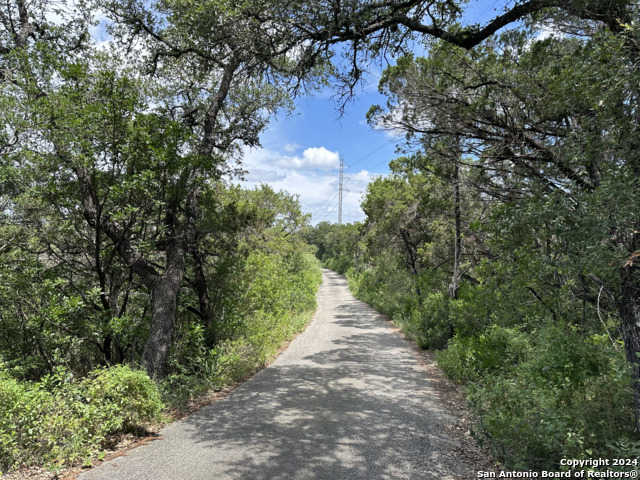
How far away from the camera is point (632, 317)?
3193 millimetres

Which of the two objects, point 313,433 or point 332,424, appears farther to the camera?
point 332,424

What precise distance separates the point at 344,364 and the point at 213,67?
7376 mm

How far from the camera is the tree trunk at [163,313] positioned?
5781mm

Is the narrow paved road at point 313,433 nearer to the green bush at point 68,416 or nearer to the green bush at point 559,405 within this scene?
the green bush at point 68,416

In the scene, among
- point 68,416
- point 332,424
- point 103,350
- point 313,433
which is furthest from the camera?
point 103,350

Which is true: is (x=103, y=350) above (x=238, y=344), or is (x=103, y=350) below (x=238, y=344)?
above

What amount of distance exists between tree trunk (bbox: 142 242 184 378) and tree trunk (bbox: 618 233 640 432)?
6475 millimetres

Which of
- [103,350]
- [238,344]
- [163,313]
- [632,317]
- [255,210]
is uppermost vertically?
[255,210]

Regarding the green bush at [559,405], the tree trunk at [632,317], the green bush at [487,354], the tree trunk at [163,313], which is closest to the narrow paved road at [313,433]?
the green bush at [559,405]

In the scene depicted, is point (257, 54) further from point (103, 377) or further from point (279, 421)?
point (279, 421)

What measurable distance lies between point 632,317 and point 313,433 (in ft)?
12.8

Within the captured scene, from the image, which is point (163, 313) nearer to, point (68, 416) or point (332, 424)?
point (68, 416)

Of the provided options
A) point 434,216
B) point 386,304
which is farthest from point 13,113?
point 386,304

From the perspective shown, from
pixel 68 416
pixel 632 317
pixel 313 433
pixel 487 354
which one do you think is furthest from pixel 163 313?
pixel 632 317
